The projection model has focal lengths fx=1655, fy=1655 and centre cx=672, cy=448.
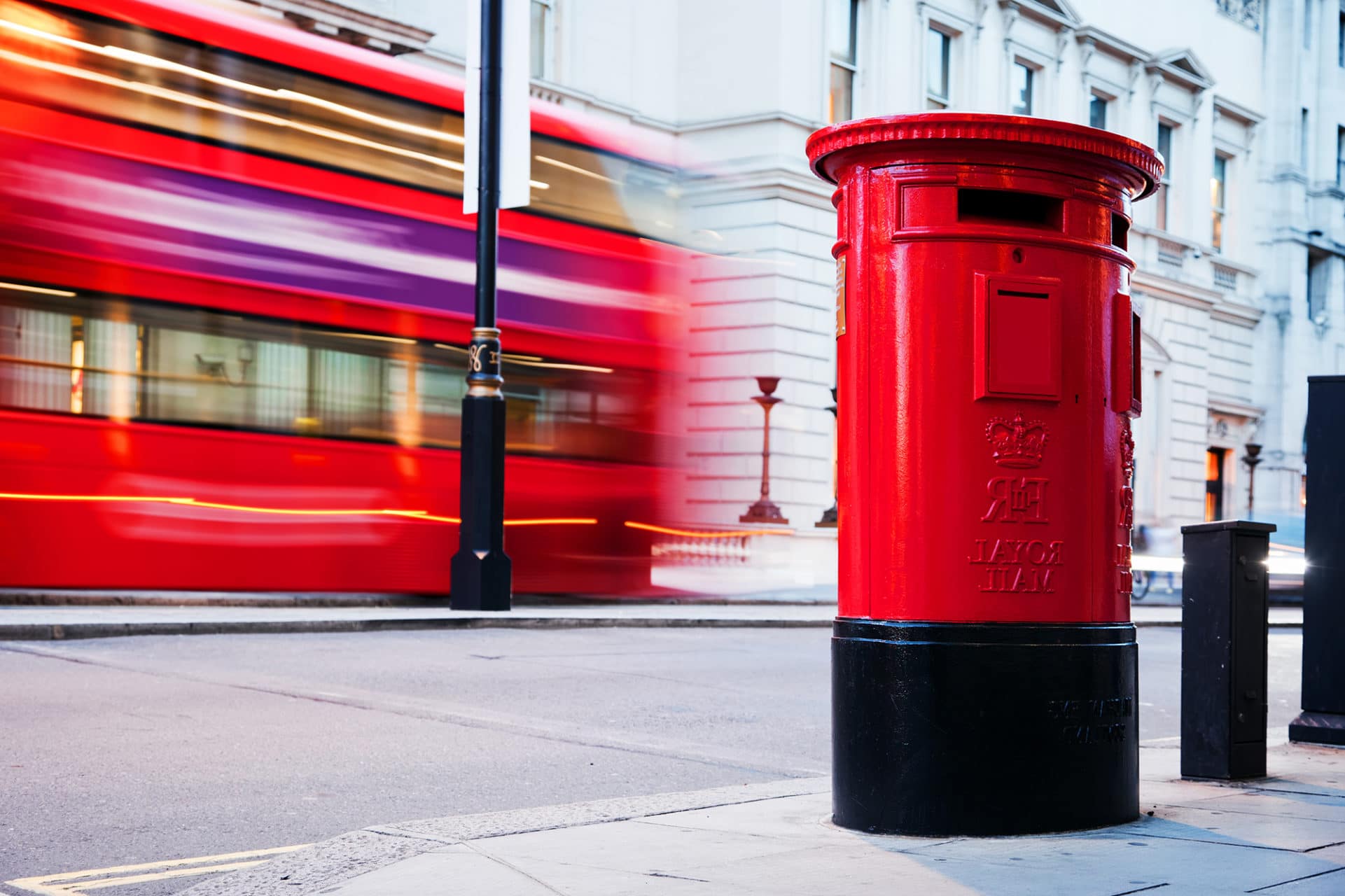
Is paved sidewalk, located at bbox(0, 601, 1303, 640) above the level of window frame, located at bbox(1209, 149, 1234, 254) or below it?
below

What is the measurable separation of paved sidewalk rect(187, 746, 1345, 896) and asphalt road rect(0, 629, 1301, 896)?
52 centimetres

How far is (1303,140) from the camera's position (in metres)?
41.9

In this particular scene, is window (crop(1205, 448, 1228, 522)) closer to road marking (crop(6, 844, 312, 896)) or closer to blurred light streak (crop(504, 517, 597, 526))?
blurred light streak (crop(504, 517, 597, 526))

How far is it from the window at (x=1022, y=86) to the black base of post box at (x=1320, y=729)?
26866 mm

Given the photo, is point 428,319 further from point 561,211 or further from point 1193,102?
point 1193,102

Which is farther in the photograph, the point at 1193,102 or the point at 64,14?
the point at 1193,102

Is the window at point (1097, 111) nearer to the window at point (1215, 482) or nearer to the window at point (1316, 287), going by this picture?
the window at point (1215, 482)

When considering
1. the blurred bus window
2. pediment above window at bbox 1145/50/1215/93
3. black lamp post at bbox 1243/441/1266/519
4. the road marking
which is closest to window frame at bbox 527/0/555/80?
the blurred bus window

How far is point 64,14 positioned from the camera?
13336 mm

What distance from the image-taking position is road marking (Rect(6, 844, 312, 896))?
447 cm

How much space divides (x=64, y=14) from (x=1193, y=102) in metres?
30.8

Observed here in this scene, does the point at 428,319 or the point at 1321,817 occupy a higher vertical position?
the point at 428,319

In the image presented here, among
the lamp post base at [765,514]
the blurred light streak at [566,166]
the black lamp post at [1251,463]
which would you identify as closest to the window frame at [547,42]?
the lamp post base at [765,514]

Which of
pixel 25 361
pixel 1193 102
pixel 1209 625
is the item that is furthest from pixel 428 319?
pixel 1193 102
